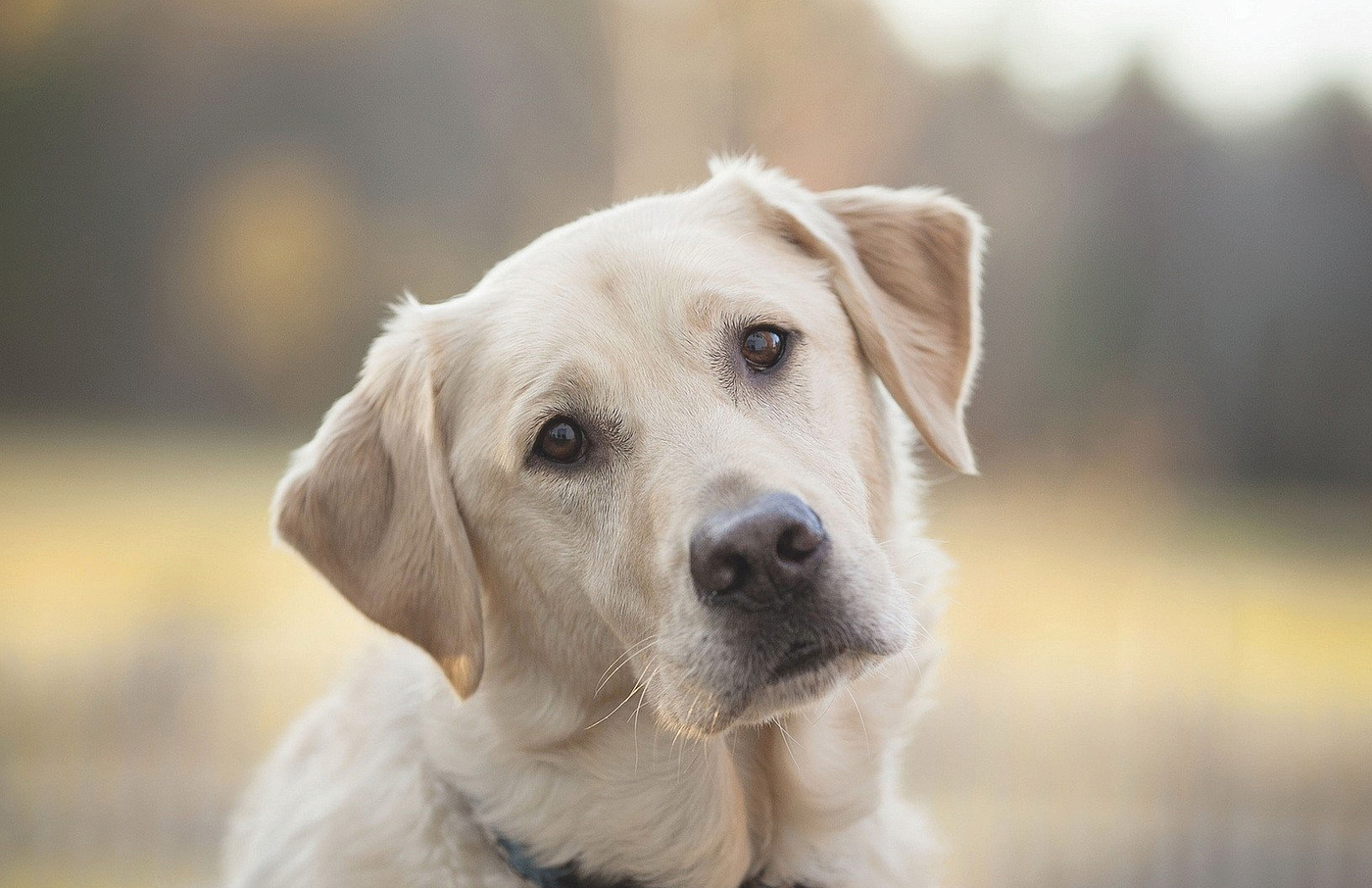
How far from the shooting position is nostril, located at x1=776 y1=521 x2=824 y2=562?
80.4 inches

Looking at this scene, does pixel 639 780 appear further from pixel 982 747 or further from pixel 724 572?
pixel 982 747

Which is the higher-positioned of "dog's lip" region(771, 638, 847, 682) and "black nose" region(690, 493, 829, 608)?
"black nose" region(690, 493, 829, 608)

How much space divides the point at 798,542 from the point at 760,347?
63 cm

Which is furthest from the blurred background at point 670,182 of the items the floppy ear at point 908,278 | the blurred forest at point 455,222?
the floppy ear at point 908,278

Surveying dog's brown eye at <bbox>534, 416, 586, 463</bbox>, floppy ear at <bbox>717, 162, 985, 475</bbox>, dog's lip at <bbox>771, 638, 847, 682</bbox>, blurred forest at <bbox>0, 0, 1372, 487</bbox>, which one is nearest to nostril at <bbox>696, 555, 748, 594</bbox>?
dog's lip at <bbox>771, 638, 847, 682</bbox>

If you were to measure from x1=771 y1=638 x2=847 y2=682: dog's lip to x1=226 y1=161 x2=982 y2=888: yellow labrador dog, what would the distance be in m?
0.07

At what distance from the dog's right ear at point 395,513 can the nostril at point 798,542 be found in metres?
0.80

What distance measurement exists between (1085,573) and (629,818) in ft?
26.0

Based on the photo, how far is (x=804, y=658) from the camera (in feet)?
7.03

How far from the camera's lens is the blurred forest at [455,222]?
12.0 m

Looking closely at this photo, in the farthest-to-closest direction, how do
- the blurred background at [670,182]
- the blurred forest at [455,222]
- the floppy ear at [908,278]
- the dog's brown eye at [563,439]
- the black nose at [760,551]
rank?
1. the blurred forest at [455,222]
2. the blurred background at [670,182]
3. the floppy ear at [908,278]
4. the dog's brown eye at [563,439]
5. the black nose at [760,551]

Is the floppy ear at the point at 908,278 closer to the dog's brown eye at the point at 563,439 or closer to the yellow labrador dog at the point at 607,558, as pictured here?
the yellow labrador dog at the point at 607,558

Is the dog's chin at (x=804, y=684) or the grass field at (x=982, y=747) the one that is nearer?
the dog's chin at (x=804, y=684)

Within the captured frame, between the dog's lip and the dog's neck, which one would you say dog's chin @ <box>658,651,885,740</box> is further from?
the dog's neck
